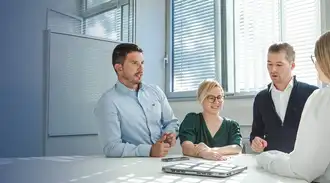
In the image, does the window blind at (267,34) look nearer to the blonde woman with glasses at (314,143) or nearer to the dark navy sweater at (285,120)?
the dark navy sweater at (285,120)

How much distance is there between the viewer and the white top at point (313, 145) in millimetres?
938

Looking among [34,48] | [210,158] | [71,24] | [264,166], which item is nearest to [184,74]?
[71,24]

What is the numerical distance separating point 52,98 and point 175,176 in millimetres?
1855

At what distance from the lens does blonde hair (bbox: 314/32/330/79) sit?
104 cm

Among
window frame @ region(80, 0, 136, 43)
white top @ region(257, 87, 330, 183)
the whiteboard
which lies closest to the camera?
white top @ region(257, 87, 330, 183)

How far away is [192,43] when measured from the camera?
3.29m

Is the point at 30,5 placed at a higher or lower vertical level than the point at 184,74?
higher

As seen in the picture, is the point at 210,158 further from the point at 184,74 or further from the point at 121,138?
the point at 184,74

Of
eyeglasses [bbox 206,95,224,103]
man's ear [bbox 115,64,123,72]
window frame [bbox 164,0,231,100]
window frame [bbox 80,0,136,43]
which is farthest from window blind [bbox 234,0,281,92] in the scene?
man's ear [bbox 115,64,123,72]

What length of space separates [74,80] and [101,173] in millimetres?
1784

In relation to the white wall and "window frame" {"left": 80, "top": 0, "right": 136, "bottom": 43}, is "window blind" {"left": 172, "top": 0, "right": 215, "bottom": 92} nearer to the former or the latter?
"window frame" {"left": 80, "top": 0, "right": 136, "bottom": 43}

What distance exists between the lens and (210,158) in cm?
150

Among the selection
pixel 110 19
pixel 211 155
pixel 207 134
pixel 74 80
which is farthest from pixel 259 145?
pixel 110 19

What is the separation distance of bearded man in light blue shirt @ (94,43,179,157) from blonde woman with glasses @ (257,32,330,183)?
77 cm
